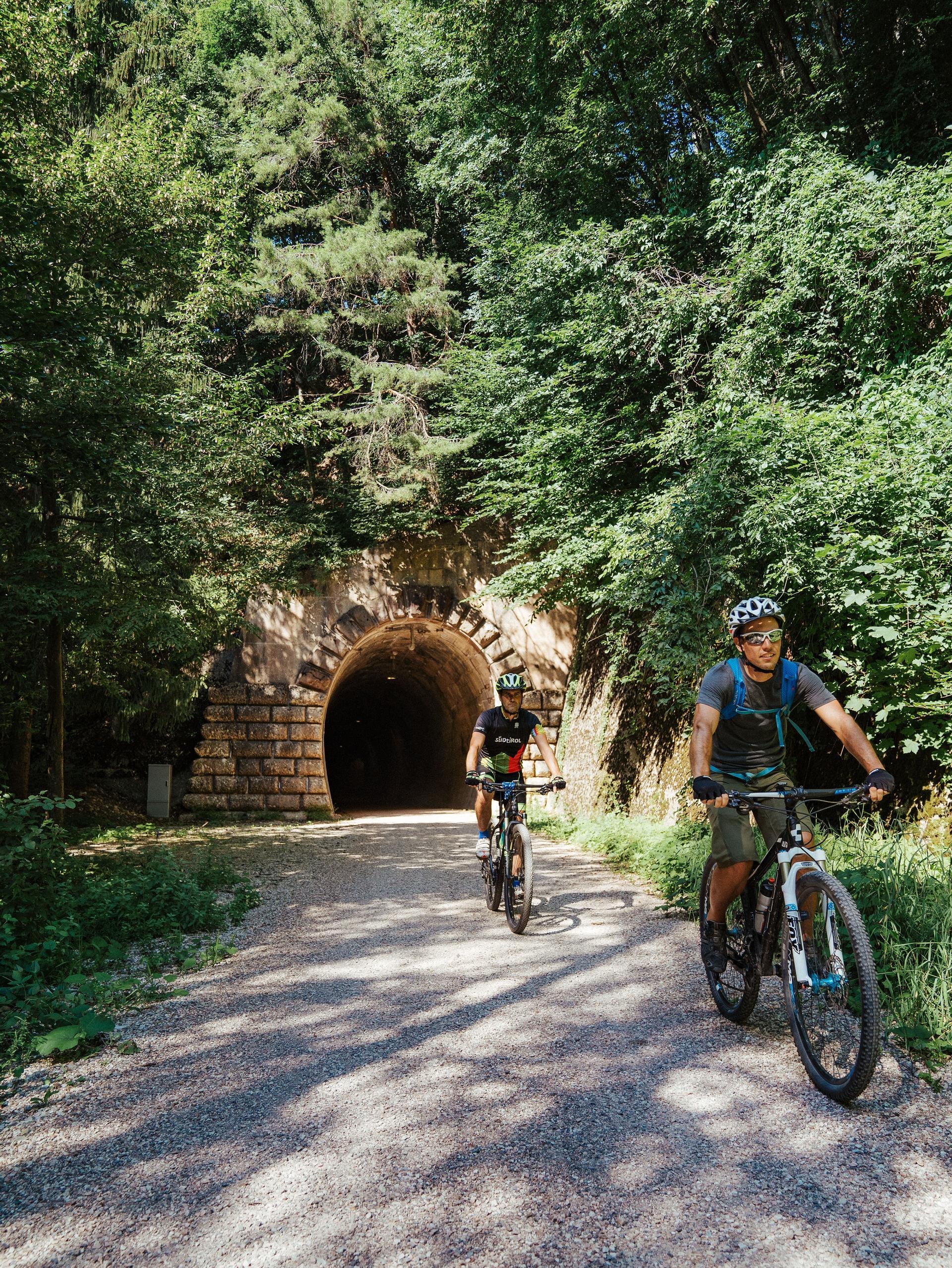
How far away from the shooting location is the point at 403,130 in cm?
1784

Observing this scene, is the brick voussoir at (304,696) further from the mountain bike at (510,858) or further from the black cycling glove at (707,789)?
the black cycling glove at (707,789)

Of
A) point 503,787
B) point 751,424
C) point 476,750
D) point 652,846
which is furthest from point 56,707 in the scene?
point 751,424

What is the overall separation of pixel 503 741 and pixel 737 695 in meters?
2.81

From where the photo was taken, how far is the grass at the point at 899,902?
3.47 meters

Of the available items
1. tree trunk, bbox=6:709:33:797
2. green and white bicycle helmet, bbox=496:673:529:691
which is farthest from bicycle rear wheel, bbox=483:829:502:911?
tree trunk, bbox=6:709:33:797

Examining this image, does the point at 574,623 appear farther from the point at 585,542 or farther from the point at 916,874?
the point at 916,874

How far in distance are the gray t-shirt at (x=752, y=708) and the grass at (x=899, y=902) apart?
107 centimetres

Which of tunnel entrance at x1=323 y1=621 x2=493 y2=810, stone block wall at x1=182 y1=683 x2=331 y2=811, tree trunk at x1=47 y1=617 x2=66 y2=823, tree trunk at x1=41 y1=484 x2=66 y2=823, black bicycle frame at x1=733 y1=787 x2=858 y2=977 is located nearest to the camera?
black bicycle frame at x1=733 y1=787 x2=858 y2=977

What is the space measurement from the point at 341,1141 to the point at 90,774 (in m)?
14.5

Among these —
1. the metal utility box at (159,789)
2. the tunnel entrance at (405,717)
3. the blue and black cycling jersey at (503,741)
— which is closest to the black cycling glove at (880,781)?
the blue and black cycling jersey at (503,741)

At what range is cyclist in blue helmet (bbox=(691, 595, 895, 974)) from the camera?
3.60 m

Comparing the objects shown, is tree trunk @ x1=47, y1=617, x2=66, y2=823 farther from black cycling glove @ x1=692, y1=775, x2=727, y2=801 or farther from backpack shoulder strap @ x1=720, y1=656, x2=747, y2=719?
black cycling glove @ x1=692, y1=775, x2=727, y2=801

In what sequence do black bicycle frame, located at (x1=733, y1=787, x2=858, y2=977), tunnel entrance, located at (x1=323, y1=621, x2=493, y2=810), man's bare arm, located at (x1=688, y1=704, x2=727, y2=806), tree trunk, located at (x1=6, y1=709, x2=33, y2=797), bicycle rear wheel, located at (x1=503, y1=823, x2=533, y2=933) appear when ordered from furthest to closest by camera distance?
1. tunnel entrance, located at (x1=323, y1=621, x2=493, y2=810)
2. tree trunk, located at (x1=6, y1=709, x2=33, y2=797)
3. bicycle rear wheel, located at (x1=503, y1=823, x2=533, y2=933)
4. man's bare arm, located at (x1=688, y1=704, x2=727, y2=806)
5. black bicycle frame, located at (x1=733, y1=787, x2=858, y2=977)

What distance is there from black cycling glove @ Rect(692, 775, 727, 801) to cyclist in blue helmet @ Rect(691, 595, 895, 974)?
20 centimetres
